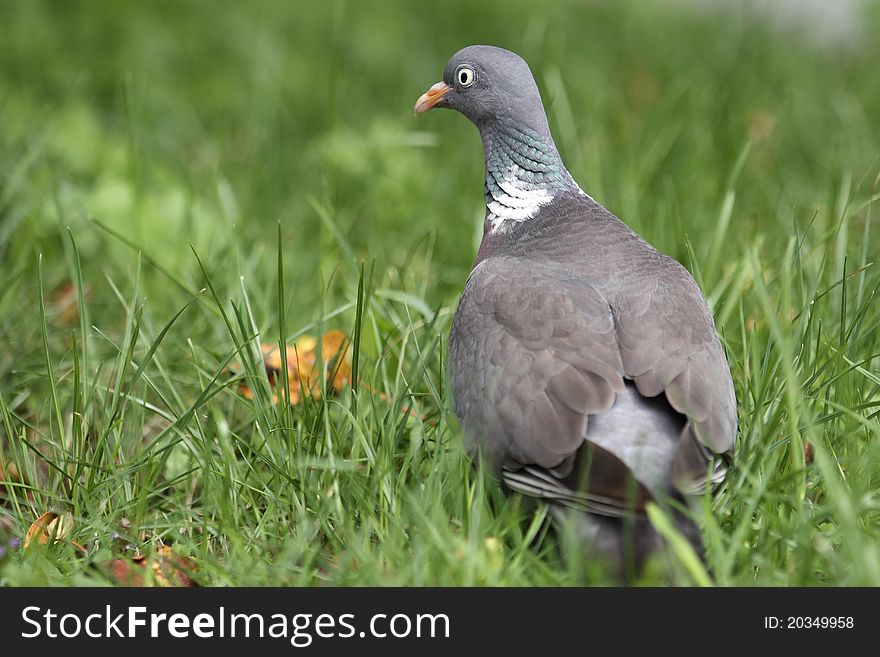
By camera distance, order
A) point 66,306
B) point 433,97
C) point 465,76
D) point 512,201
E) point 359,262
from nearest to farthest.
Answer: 1. point 512,201
2. point 465,76
3. point 433,97
4. point 66,306
5. point 359,262

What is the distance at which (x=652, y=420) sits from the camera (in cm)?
284

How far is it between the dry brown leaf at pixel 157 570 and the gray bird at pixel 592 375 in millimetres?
794

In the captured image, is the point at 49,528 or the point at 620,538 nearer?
the point at 620,538

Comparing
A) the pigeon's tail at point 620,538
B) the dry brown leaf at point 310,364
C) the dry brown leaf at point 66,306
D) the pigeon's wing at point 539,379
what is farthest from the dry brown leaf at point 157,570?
the dry brown leaf at point 66,306

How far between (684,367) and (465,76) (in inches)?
56.4

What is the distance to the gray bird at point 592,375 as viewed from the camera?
2.70 meters

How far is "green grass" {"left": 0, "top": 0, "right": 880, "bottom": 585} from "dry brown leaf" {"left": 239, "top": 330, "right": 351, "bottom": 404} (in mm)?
98

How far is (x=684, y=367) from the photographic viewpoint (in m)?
2.92

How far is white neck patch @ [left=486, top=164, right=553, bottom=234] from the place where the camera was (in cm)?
363

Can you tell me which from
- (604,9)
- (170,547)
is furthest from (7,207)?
(604,9)

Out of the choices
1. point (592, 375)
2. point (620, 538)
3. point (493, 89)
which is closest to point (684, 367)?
point (592, 375)

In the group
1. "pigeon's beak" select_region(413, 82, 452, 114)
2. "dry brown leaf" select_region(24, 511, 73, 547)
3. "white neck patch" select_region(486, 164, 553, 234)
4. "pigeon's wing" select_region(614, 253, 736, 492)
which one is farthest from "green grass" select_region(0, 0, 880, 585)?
"pigeon's beak" select_region(413, 82, 452, 114)

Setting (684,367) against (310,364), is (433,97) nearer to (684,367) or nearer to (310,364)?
(310,364)

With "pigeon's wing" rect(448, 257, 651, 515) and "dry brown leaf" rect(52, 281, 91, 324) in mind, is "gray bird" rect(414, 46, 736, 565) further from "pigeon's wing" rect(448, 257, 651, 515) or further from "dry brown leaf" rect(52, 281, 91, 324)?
"dry brown leaf" rect(52, 281, 91, 324)
